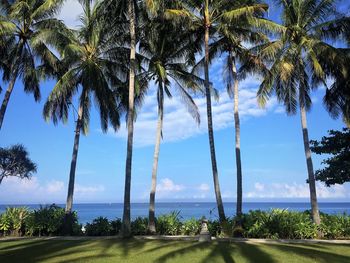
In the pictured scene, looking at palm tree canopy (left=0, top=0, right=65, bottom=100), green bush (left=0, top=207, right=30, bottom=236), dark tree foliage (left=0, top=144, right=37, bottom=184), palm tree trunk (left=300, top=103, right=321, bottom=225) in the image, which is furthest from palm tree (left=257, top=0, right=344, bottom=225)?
dark tree foliage (left=0, top=144, right=37, bottom=184)

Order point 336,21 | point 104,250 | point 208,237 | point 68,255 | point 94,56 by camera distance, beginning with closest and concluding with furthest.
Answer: point 68,255
point 104,250
point 208,237
point 336,21
point 94,56

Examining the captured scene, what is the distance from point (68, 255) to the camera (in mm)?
12656

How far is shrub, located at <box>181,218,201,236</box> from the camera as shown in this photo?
61.7 ft

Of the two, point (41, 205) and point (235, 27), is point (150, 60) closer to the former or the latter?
point (235, 27)

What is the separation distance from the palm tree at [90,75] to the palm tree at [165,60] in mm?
1500

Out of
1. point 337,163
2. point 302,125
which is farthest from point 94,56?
point 337,163

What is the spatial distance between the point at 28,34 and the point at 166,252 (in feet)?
46.2

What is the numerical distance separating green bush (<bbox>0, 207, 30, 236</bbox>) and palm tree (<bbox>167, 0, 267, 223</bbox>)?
30.4 feet

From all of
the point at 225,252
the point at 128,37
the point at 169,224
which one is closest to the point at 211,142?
the point at 169,224

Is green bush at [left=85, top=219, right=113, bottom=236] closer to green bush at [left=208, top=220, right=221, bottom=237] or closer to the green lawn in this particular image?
the green lawn

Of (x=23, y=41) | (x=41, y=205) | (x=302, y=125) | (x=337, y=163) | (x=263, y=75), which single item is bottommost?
(x=41, y=205)

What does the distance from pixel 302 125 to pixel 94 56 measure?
36.8 ft

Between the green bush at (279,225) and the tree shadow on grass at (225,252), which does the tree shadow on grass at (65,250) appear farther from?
the green bush at (279,225)

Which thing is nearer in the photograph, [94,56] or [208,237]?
[208,237]
